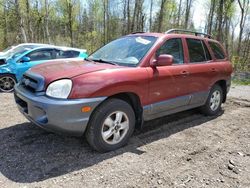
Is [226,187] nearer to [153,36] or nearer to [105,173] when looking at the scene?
[105,173]

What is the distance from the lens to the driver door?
434 cm

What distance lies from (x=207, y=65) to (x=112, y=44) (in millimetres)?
2061

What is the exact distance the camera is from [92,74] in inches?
142

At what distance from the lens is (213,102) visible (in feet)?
20.1

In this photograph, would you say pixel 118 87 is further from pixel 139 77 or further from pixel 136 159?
pixel 136 159

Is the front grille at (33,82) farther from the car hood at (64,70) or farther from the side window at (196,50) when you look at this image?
the side window at (196,50)

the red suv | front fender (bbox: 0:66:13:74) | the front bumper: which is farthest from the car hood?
front fender (bbox: 0:66:13:74)

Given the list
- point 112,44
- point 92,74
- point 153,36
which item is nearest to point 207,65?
point 153,36

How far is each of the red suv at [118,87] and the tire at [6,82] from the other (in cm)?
437

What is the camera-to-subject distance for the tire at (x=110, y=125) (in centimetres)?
369

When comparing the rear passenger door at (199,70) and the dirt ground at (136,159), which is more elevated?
the rear passenger door at (199,70)

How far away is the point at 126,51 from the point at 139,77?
725mm

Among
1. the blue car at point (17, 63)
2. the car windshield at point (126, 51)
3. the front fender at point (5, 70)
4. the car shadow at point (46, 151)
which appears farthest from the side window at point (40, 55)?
the car windshield at point (126, 51)

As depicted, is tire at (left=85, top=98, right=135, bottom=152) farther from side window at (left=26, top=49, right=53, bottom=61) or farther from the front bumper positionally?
side window at (left=26, top=49, right=53, bottom=61)
